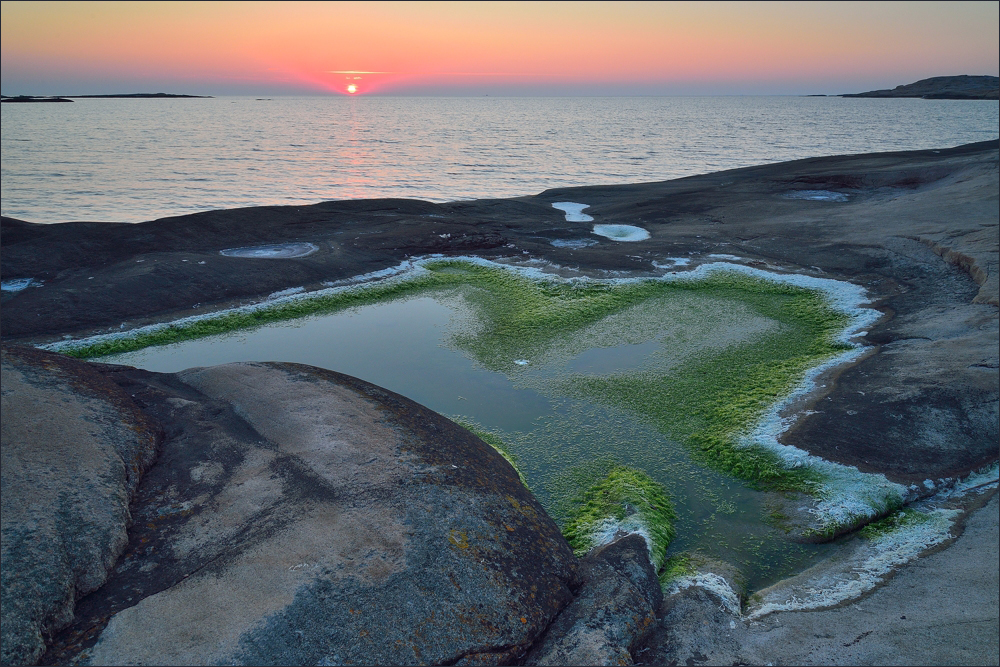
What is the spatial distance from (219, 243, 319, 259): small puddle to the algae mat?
326 centimetres

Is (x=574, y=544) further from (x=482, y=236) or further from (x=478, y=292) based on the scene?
(x=482, y=236)

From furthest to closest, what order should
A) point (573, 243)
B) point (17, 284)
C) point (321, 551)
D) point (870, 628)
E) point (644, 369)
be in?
1. point (573, 243)
2. point (17, 284)
3. point (644, 369)
4. point (870, 628)
5. point (321, 551)

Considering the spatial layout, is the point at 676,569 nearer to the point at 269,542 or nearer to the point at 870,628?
the point at 870,628

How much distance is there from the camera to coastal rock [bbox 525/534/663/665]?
17.2 feet

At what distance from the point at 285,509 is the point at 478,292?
12665 millimetres

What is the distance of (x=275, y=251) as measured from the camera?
2127 cm

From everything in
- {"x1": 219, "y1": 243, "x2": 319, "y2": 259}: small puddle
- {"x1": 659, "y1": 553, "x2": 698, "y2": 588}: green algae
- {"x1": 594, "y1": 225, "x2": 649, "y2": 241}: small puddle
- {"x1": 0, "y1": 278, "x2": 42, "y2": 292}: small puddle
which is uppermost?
{"x1": 594, "y1": 225, "x2": 649, "y2": 241}: small puddle

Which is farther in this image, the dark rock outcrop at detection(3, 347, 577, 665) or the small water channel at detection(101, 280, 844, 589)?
the small water channel at detection(101, 280, 844, 589)

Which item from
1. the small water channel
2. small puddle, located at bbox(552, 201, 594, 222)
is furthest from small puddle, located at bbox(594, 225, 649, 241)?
the small water channel

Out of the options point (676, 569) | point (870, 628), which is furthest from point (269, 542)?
point (870, 628)

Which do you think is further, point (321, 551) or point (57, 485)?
point (57, 485)

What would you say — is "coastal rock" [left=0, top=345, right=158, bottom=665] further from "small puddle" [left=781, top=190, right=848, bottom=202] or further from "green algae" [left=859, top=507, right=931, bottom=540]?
"small puddle" [left=781, top=190, right=848, bottom=202]

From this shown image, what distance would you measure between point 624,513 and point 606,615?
8.22 ft

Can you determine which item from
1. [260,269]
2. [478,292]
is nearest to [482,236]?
[478,292]
